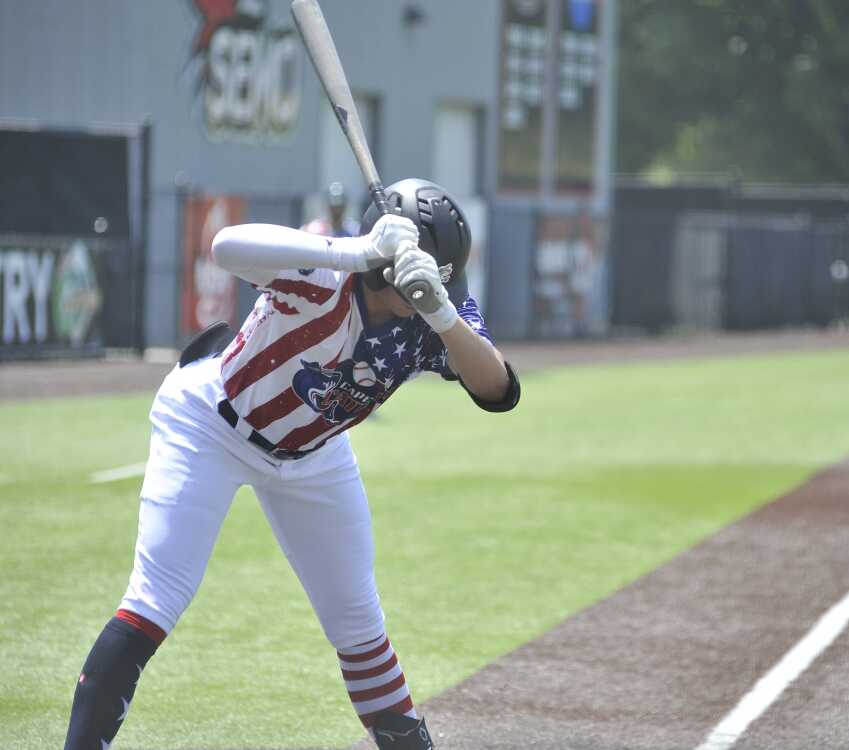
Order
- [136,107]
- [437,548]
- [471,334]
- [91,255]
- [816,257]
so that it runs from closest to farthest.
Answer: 1. [471,334]
2. [437,548]
3. [91,255]
4. [136,107]
5. [816,257]

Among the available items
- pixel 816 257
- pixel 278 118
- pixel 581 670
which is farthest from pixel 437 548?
pixel 816 257

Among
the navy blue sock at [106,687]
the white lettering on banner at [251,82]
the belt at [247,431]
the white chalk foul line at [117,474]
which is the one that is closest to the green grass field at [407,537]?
the white chalk foul line at [117,474]

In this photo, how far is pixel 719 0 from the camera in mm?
55719

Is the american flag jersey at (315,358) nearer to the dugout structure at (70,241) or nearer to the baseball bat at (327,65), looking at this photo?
the baseball bat at (327,65)

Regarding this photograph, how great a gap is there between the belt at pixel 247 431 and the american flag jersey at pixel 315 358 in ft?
0.06

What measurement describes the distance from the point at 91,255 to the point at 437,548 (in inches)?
429

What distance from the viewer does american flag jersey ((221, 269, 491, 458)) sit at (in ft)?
14.3

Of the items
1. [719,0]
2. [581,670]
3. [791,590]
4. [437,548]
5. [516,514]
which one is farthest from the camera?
[719,0]

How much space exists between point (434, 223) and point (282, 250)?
463 millimetres

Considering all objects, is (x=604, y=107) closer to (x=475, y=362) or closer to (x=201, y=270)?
(x=201, y=270)

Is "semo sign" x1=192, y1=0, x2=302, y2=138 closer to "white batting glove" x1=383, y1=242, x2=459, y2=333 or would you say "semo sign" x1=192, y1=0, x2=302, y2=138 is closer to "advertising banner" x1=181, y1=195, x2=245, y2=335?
"advertising banner" x1=181, y1=195, x2=245, y2=335

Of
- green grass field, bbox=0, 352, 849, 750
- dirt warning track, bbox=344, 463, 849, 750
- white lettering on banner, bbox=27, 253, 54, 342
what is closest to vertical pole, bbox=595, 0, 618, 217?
green grass field, bbox=0, 352, 849, 750

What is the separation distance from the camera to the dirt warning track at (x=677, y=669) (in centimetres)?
567

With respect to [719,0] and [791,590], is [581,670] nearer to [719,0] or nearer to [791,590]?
[791,590]
